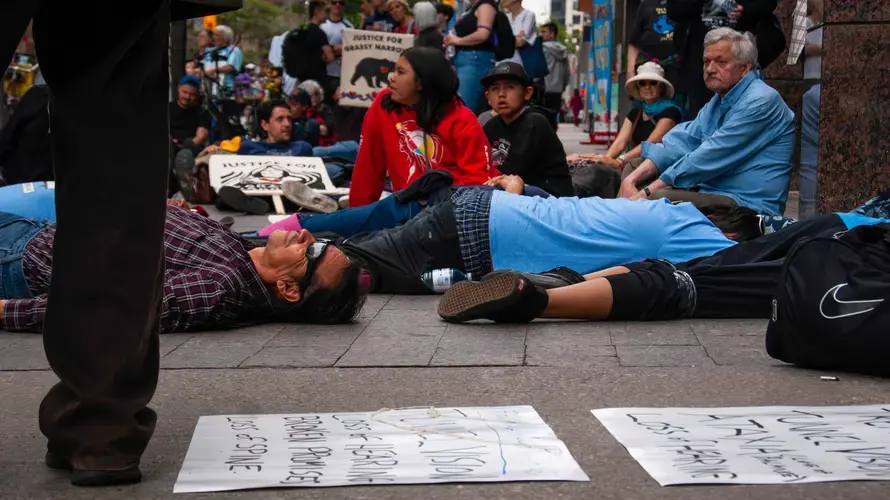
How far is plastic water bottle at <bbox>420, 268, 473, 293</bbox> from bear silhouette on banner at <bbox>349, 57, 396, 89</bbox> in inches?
310

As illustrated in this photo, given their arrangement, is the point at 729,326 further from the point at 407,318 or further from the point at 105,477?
the point at 105,477

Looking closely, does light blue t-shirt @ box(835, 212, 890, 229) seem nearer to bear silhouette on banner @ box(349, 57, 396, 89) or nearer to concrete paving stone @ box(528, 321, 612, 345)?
concrete paving stone @ box(528, 321, 612, 345)

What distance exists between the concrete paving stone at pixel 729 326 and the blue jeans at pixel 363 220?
6.65 ft

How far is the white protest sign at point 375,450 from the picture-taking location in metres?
2.74

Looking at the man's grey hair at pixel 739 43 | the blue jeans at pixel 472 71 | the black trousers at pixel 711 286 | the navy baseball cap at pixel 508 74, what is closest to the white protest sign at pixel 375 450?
the black trousers at pixel 711 286

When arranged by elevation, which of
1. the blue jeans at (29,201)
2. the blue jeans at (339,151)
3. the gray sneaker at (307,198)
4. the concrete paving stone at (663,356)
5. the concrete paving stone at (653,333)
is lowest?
the gray sneaker at (307,198)

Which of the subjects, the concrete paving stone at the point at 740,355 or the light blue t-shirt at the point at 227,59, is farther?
the light blue t-shirt at the point at 227,59

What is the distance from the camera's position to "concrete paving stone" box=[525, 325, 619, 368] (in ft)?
13.6

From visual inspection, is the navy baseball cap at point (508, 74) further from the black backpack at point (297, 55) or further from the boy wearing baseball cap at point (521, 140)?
the black backpack at point (297, 55)

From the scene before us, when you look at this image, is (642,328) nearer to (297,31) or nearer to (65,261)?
(65,261)

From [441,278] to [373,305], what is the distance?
0.39 meters

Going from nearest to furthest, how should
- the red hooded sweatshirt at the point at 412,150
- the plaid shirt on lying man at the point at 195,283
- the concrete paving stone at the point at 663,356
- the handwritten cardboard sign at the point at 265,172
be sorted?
the concrete paving stone at the point at 663,356
the plaid shirt on lying man at the point at 195,283
the red hooded sweatshirt at the point at 412,150
the handwritten cardboard sign at the point at 265,172

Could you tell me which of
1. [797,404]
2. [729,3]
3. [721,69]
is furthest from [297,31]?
[797,404]

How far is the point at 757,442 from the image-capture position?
299cm
